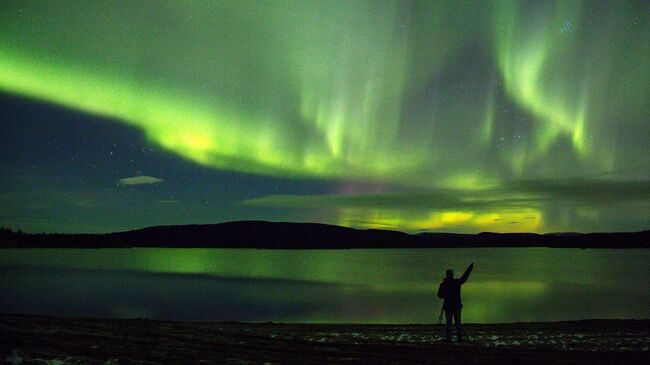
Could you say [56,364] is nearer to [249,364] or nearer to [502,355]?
[249,364]

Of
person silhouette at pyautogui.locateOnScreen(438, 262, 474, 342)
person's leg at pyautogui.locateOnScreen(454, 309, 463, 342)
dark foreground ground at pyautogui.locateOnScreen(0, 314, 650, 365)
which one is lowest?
dark foreground ground at pyautogui.locateOnScreen(0, 314, 650, 365)

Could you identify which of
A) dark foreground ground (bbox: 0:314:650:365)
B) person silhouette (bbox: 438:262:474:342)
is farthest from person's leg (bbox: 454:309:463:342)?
dark foreground ground (bbox: 0:314:650:365)

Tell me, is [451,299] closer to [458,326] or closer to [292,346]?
[458,326]

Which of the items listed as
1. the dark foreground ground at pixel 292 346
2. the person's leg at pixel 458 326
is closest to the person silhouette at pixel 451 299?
A: the person's leg at pixel 458 326

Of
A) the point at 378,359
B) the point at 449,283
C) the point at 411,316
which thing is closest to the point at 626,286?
the point at 411,316

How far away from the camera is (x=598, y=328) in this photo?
64.4ft

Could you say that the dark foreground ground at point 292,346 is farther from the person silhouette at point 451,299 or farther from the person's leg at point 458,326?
the person silhouette at point 451,299

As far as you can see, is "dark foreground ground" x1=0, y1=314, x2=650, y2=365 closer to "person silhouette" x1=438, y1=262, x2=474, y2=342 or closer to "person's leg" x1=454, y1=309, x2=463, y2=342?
"person's leg" x1=454, y1=309, x2=463, y2=342

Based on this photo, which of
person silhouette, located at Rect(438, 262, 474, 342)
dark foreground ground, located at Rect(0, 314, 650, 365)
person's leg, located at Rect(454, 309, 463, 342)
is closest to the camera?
dark foreground ground, located at Rect(0, 314, 650, 365)

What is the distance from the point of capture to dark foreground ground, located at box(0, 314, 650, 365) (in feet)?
39.6

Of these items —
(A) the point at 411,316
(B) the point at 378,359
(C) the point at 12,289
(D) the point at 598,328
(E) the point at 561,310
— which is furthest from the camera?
(C) the point at 12,289

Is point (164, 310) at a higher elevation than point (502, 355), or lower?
lower

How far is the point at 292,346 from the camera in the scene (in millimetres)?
14281

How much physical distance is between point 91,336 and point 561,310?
31.9 metres
